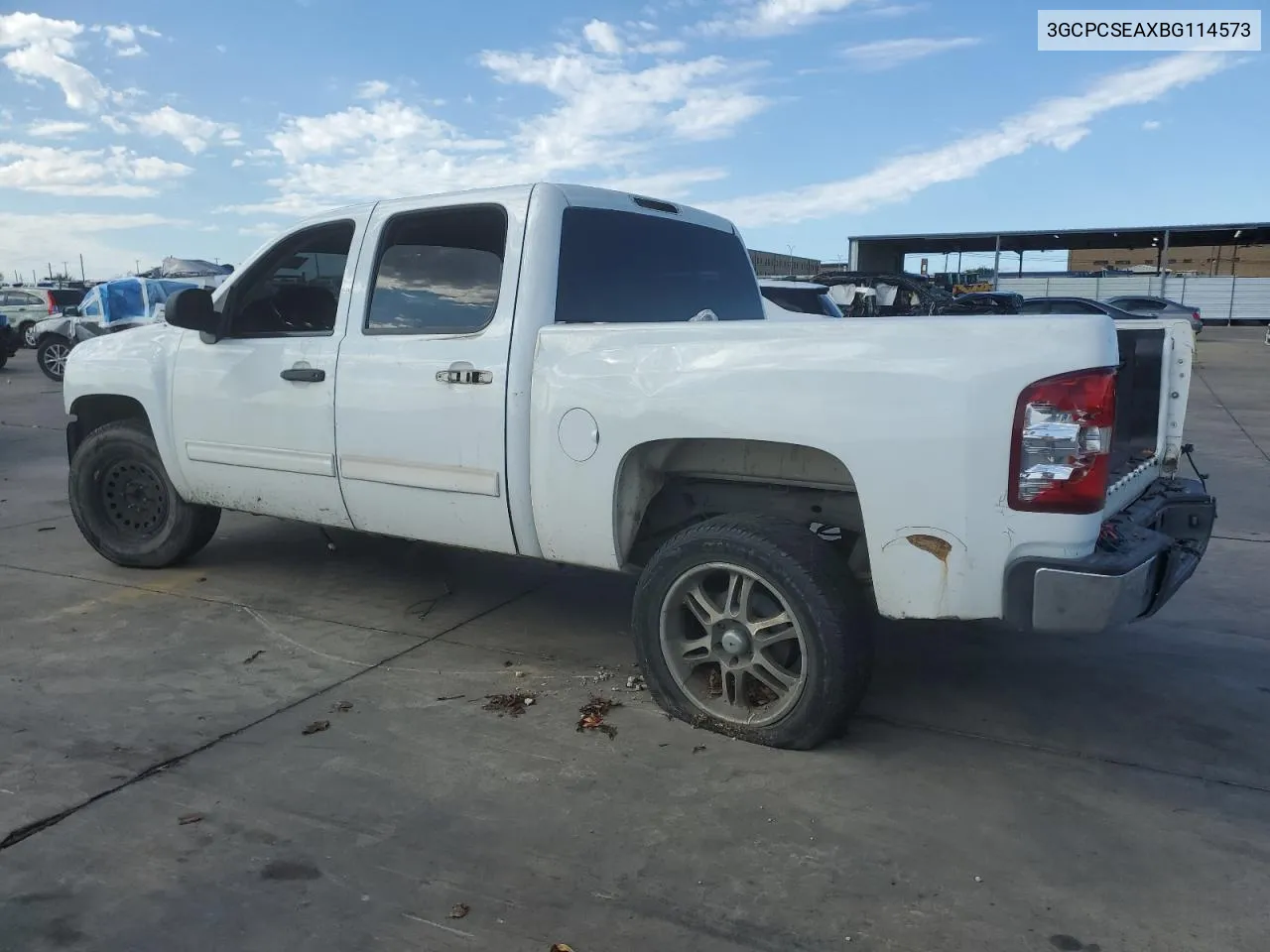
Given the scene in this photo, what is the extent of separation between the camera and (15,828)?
3.04 metres

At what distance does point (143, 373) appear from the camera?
5.33 meters

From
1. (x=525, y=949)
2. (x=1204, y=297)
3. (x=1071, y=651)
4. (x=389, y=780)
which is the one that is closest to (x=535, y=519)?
(x=389, y=780)

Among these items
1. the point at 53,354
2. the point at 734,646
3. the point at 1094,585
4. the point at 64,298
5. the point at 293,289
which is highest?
the point at 64,298

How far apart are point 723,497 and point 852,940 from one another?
1.84m

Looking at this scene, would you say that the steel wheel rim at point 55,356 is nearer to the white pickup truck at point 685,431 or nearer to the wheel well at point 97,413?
the wheel well at point 97,413

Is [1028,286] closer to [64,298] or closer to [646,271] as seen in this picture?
[64,298]

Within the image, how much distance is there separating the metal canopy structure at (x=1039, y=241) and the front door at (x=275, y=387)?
45.5 m

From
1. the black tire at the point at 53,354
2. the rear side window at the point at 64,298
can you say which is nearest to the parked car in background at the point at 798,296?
the black tire at the point at 53,354

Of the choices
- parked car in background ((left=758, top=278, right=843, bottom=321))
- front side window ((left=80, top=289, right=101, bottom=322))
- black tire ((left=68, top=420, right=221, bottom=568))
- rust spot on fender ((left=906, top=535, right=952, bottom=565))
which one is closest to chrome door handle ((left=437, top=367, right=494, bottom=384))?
rust spot on fender ((left=906, top=535, right=952, bottom=565))

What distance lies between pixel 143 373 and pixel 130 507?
920 mm

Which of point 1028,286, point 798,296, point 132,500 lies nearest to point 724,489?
point 132,500

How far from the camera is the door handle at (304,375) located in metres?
4.57

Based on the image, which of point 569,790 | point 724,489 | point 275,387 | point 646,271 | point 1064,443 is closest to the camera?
point 1064,443

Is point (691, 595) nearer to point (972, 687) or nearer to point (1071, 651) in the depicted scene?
point (972, 687)
